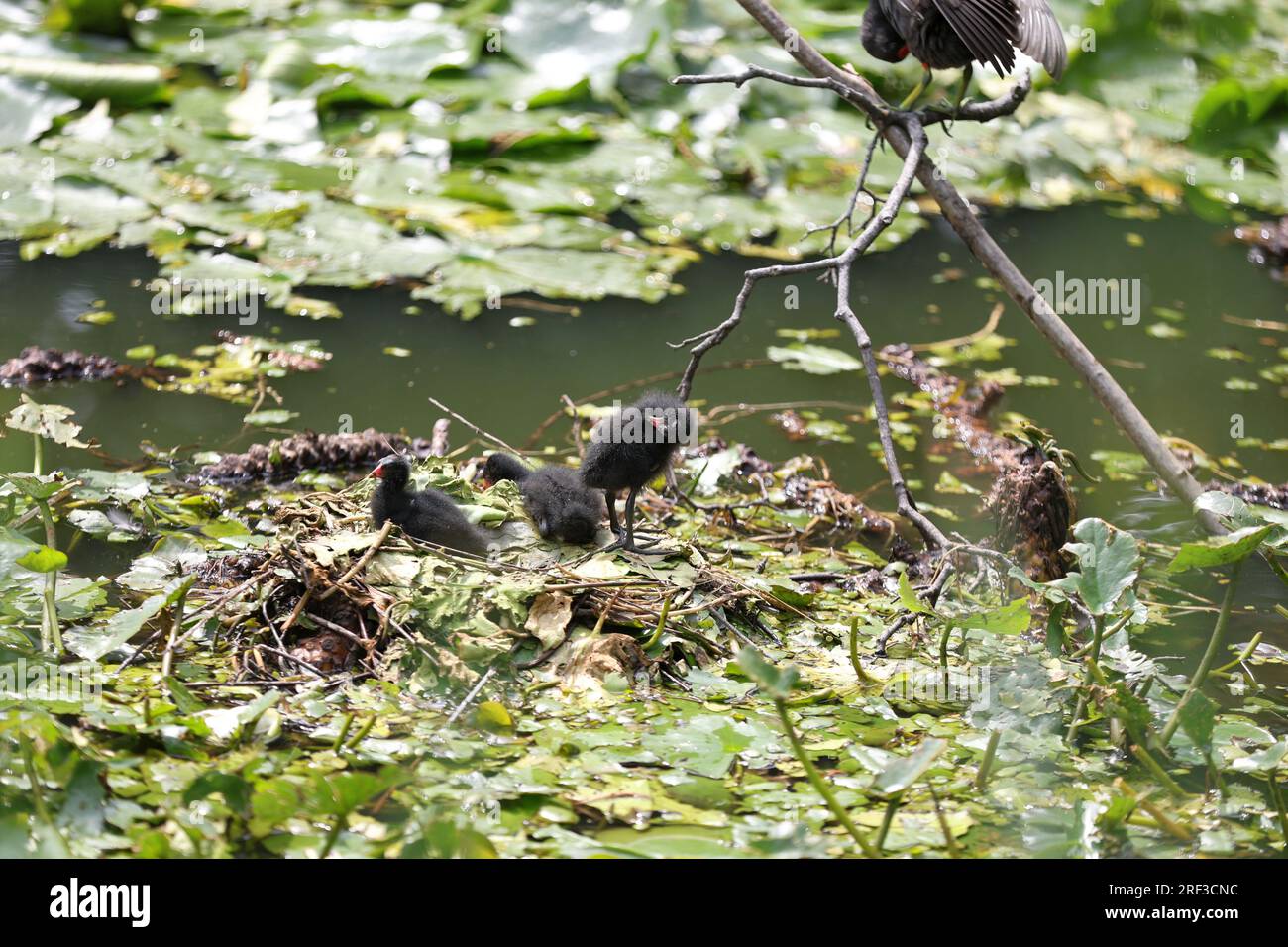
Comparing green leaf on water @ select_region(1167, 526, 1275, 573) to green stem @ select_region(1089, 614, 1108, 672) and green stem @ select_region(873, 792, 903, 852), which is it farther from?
green stem @ select_region(873, 792, 903, 852)

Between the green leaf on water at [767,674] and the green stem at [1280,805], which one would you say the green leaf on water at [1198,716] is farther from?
the green leaf on water at [767,674]

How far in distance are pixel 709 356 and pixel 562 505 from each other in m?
2.41

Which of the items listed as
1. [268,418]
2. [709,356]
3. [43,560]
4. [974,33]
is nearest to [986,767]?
[43,560]

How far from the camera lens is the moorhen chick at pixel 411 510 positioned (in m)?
3.34

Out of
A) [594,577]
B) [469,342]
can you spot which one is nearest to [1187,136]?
[469,342]

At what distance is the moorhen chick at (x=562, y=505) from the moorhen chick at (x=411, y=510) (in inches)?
10.0

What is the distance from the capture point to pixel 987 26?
12.2 ft

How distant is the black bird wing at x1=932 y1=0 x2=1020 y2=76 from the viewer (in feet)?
12.1

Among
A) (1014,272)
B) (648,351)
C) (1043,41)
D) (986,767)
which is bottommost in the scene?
(986,767)

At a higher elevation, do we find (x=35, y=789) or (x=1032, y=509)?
(x=1032, y=509)

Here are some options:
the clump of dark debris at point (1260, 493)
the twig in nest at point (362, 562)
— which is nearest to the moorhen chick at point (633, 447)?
the twig in nest at point (362, 562)

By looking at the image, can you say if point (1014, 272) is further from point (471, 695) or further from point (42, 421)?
point (42, 421)

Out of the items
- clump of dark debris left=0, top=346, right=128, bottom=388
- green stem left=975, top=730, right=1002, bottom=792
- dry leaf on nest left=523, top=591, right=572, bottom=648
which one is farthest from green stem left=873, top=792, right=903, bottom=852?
clump of dark debris left=0, top=346, right=128, bottom=388

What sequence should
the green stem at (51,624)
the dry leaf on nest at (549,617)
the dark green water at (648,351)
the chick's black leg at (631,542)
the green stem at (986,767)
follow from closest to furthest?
the green stem at (986,767) < the green stem at (51,624) < the dry leaf on nest at (549,617) < the chick's black leg at (631,542) < the dark green water at (648,351)
